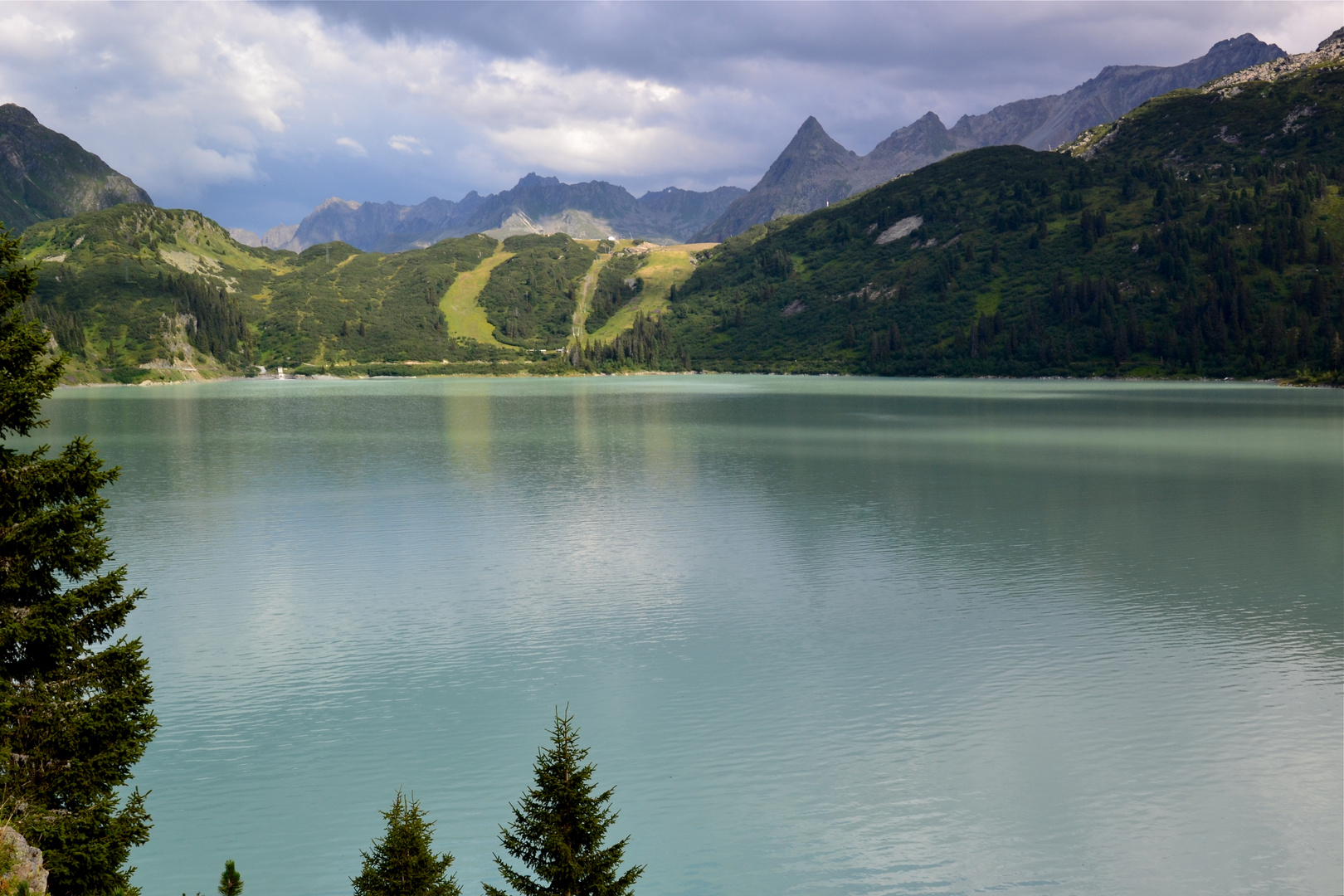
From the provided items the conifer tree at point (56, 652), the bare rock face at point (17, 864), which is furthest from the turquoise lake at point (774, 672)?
the bare rock face at point (17, 864)

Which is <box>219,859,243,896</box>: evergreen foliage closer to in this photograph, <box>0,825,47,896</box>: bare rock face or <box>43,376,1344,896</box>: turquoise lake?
<box>0,825,47,896</box>: bare rock face

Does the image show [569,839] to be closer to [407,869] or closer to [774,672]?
[407,869]

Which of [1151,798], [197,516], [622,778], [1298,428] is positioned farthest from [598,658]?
[1298,428]

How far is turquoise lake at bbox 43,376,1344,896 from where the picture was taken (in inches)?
723

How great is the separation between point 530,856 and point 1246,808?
640 inches

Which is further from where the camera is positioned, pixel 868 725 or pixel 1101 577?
pixel 1101 577

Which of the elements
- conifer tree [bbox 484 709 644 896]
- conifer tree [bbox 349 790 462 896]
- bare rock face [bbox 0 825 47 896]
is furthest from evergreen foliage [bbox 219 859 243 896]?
conifer tree [bbox 484 709 644 896]

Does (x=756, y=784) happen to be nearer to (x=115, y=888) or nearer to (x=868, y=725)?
(x=868, y=725)

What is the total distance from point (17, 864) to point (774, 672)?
789 inches

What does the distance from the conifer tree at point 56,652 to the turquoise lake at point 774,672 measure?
471cm

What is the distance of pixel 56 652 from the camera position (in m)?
14.3

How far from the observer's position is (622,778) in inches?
827

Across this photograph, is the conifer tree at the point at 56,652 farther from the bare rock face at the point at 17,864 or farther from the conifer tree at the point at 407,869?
the conifer tree at the point at 407,869

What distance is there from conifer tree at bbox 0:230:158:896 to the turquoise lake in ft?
15.5
